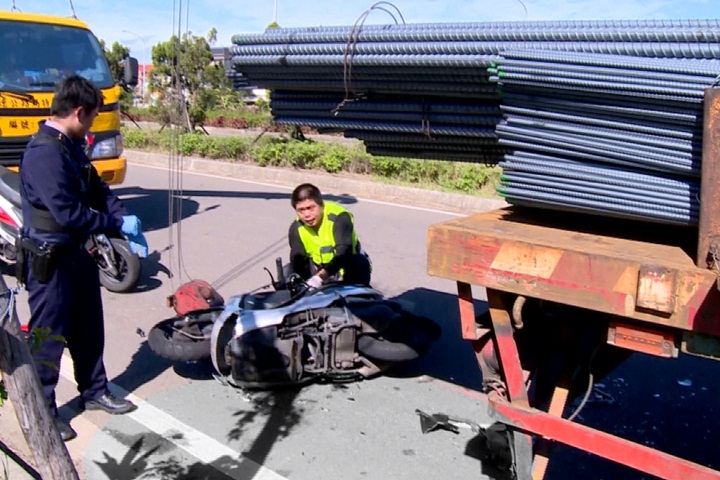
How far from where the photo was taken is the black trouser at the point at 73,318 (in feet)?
12.3

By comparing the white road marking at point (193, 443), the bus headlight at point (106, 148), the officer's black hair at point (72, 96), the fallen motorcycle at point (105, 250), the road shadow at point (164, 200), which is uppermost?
the officer's black hair at point (72, 96)

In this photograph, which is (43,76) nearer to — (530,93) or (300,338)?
(300,338)

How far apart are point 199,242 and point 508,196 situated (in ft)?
19.4

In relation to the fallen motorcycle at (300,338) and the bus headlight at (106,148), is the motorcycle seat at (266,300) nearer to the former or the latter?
the fallen motorcycle at (300,338)

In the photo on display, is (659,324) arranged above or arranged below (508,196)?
below

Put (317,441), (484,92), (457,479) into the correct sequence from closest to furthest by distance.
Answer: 1. (484,92)
2. (457,479)
3. (317,441)

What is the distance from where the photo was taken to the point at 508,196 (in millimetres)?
2836

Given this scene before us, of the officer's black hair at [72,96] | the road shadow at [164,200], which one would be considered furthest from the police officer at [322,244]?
the road shadow at [164,200]

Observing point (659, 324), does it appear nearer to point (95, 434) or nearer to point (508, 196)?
point (508, 196)

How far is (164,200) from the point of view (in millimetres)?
11047

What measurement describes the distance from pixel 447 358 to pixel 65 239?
2494mm

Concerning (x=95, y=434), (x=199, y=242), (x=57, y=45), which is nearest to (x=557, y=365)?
(x=95, y=434)

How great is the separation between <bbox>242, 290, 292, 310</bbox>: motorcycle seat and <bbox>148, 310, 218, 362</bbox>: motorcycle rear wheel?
24 cm

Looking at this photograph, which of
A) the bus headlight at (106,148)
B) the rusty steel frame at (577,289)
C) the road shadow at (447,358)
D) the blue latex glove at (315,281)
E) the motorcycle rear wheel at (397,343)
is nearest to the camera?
the rusty steel frame at (577,289)
